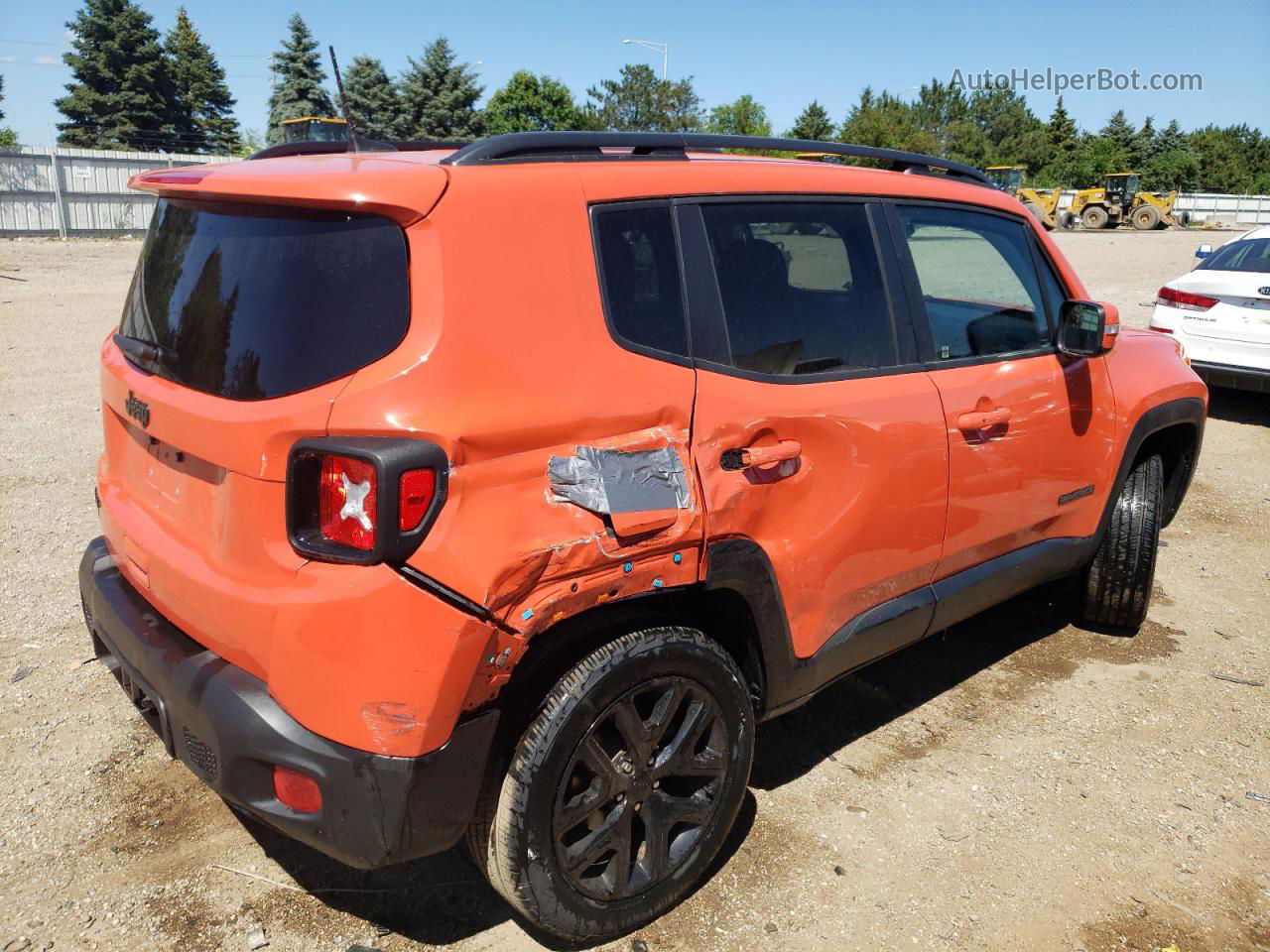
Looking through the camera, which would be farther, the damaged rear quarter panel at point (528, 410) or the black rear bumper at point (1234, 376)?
the black rear bumper at point (1234, 376)

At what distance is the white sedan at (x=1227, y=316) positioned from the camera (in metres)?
7.93

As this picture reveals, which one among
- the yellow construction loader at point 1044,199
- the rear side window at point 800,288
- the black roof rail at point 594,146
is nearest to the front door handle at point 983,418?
the rear side window at point 800,288

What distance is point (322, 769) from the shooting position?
199 centimetres

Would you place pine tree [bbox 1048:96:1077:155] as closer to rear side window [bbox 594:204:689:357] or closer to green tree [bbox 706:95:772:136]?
green tree [bbox 706:95:772:136]

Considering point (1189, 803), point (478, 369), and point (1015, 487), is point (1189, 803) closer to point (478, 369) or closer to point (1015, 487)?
point (1015, 487)

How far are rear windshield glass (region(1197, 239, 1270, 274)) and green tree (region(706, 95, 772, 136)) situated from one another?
52962 mm

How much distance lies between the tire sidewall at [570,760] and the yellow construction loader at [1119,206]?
137 feet

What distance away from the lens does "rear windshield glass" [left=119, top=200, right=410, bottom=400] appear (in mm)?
2020

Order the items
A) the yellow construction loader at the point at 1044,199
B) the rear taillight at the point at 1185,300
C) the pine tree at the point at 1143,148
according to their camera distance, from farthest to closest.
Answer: the pine tree at the point at 1143,148
the yellow construction loader at the point at 1044,199
the rear taillight at the point at 1185,300

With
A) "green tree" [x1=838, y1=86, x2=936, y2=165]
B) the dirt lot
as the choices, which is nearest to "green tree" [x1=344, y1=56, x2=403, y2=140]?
"green tree" [x1=838, y1=86, x2=936, y2=165]

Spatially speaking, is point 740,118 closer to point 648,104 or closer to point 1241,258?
point 648,104

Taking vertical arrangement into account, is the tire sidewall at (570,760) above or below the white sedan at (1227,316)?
below

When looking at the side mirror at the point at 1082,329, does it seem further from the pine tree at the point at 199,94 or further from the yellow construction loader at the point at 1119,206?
the pine tree at the point at 199,94

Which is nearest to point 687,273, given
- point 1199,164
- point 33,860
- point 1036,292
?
point 1036,292
